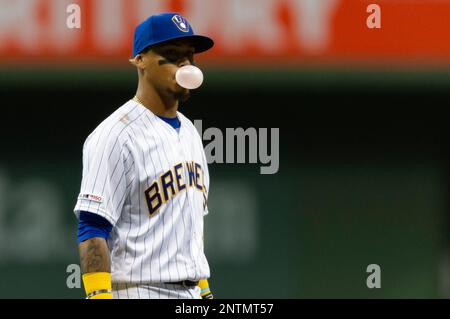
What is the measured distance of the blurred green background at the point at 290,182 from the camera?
710 cm

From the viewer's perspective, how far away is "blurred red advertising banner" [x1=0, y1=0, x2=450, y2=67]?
670cm

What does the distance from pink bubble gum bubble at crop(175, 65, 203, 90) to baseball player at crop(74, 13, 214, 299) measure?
5 cm

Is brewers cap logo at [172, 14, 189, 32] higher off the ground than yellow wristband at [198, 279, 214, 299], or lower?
higher

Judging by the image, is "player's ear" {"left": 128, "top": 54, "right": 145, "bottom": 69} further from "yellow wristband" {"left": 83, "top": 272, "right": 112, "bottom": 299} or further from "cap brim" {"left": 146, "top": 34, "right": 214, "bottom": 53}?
"yellow wristband" {"left": 83, "top": 272, "right": 112, "bottom": 299}

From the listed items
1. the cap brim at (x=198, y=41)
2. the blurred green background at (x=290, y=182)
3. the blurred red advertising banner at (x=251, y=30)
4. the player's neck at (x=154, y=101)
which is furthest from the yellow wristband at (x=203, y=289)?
the blurred green background at (x=290, y=182)

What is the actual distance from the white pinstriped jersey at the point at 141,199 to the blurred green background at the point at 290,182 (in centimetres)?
357

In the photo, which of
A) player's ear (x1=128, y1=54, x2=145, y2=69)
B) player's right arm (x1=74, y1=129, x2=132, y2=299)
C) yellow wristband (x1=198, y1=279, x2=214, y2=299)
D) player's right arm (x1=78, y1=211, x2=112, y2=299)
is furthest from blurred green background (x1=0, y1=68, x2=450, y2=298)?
player's right arm (x1=78, y1=211, x2=112, y2=299)

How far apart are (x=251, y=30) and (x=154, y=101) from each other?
3.27 m

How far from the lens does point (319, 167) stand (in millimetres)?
7305

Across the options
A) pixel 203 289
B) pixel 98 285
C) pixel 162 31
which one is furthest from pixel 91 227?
pixel 162 31

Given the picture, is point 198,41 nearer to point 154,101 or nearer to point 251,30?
point 154,101

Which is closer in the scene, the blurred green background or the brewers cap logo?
the brewers cap logo

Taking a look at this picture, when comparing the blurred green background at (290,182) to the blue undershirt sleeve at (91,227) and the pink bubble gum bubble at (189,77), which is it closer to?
the pink bubble gum bubble at (189,77)

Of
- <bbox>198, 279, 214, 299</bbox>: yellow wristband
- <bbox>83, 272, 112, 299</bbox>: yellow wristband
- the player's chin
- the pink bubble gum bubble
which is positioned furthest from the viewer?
<bbox>198, 279, 214, 299</bbox>: yellow wristband
